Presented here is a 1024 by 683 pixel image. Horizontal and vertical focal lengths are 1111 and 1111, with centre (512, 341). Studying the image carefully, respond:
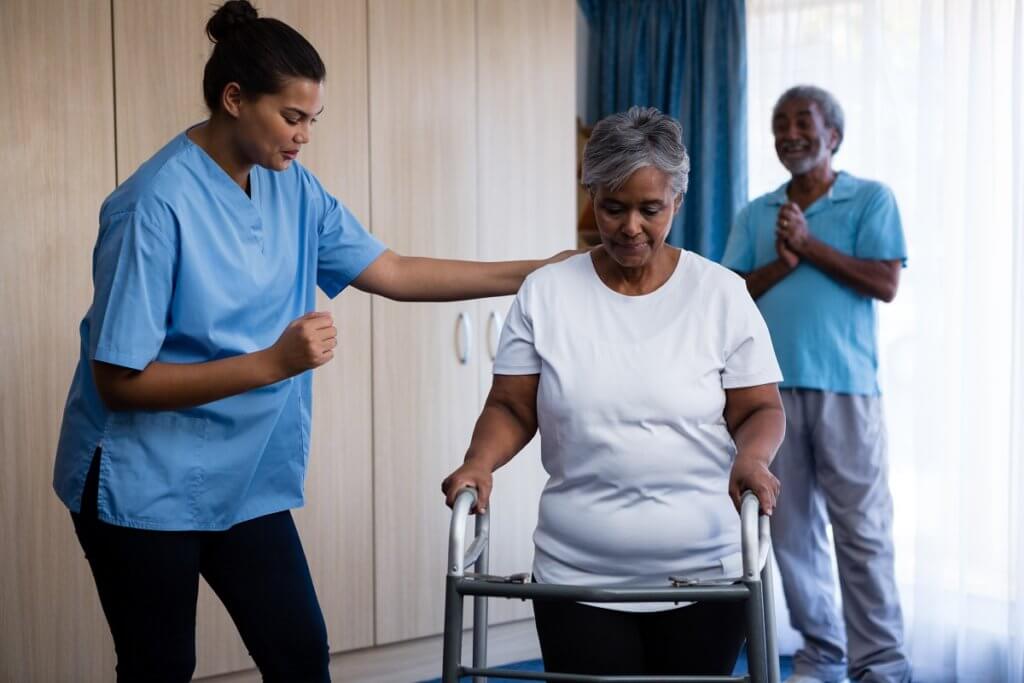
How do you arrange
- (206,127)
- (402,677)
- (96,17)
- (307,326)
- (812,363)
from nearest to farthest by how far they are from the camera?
(307,326)
(206,127)
(96,17)
(812,363)
(402,677)

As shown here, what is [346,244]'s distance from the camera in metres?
2.01

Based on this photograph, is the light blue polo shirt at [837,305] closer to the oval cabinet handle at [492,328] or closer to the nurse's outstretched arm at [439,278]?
the oval cabinet handle at [492,328]

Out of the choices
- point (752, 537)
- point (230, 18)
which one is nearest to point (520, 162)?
point (230, 18)

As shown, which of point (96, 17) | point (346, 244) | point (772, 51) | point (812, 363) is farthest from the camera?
point (772, 51)

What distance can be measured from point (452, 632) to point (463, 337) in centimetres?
178

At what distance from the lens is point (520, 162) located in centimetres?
329

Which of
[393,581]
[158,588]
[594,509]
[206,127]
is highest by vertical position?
[206,127]

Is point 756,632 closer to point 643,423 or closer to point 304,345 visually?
point 643,423

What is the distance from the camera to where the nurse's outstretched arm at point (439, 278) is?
206 cm

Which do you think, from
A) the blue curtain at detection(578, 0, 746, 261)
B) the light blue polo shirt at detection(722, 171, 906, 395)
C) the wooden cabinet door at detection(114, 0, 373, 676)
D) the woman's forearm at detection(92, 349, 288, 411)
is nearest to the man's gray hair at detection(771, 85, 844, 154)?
the light blue polo shirt at detection(722, 171, 906, 395)

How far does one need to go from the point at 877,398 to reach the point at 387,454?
4.42 ft

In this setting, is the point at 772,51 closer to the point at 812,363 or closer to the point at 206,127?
the point at 812,363

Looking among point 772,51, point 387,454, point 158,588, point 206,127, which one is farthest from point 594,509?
point 772,51

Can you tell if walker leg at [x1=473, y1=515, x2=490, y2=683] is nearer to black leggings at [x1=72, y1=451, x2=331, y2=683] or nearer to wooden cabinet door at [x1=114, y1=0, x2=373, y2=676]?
black leggings at [x1=72, y1=451, x2=331, y2=683]
